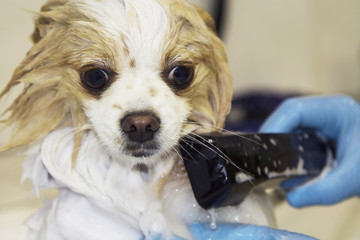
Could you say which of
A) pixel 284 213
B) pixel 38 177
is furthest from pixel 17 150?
pixel 284 213

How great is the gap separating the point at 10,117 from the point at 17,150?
42 millimetres

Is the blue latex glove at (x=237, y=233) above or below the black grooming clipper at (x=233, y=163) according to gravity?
below

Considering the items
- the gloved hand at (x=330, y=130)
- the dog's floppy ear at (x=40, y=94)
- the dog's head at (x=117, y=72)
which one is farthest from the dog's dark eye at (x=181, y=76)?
the gloved hand at (x=330, y=130)

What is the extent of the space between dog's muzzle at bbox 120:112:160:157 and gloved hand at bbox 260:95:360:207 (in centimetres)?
37

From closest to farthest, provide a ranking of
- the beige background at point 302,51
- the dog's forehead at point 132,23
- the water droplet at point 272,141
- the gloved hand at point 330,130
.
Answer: the dog's forehead at point 132,23 → the water droplet at point 272,141 → the gloved hand at point 330,130 → the beige background at point 302,51

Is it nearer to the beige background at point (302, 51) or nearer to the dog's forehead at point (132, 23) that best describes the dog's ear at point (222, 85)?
the dog's forehead at point (132, 23)

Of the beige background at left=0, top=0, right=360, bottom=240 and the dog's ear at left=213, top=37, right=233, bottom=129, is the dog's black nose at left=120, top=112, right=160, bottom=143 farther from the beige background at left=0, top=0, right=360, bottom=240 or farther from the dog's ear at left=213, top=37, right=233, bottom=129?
the beige background at left=0, top=0, right=360, bottom=240

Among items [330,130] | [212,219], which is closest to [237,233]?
[212,219]

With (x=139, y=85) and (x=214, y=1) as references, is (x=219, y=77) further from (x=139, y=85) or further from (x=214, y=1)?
(x=214, y=1)

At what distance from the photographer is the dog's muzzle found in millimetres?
446

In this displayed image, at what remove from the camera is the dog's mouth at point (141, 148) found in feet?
1.56

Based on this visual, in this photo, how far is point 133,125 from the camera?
45 cm

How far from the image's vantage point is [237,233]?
518 mm

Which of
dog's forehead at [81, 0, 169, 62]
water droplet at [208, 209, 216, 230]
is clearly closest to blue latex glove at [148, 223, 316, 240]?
water droplet at [208, 209, 216, 230]
